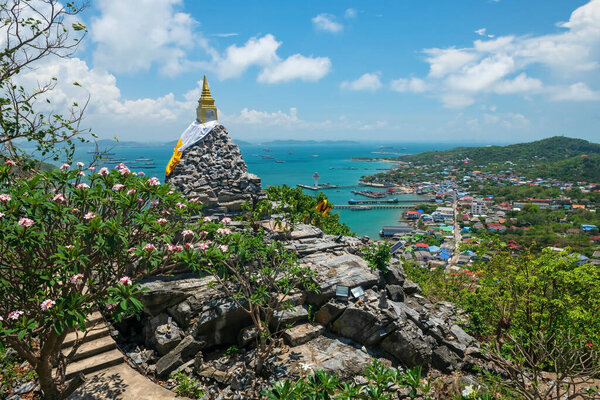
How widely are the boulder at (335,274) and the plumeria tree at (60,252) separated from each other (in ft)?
17.0

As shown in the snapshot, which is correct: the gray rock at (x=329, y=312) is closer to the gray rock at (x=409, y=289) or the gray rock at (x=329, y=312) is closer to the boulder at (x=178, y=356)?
the boulder at (x=178, y=356)

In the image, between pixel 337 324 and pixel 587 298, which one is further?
pixel 587 298

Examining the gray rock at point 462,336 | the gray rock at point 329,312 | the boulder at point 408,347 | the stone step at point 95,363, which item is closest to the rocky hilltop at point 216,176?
the stone step at point 95,363

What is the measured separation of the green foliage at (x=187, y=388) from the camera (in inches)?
342

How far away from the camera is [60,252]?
19.4ft

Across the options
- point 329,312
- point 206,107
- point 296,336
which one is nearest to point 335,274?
point 329,312

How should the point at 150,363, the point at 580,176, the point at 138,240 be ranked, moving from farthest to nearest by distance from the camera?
the point at 580,176 < the point at 150,363 < the point at 138,240

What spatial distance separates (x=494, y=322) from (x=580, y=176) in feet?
427

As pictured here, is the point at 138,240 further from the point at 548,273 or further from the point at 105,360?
the point at 548,273

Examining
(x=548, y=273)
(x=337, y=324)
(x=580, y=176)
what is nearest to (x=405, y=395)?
(x=337, y=324)

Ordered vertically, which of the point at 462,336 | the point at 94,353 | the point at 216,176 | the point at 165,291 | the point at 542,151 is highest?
the point at 542,151

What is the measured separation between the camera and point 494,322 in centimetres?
1355

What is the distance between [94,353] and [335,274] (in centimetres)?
794

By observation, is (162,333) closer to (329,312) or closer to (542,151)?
(329,312)
